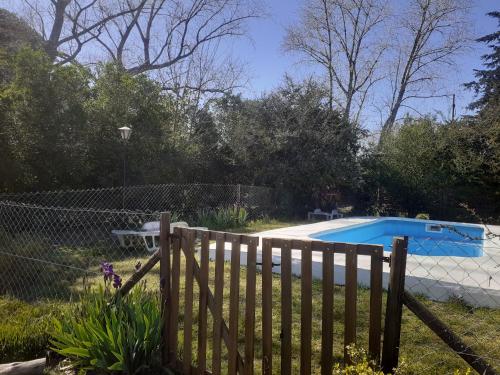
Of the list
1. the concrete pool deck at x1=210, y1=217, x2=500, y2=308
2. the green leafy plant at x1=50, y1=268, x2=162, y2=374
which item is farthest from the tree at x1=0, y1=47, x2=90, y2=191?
the green leafy plant at x1=50, y1=268, x2=162, y2=374

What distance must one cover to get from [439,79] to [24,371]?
22668mm

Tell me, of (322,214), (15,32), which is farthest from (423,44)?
(15,32)

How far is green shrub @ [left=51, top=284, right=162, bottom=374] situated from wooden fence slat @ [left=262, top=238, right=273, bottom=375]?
0.81 meters

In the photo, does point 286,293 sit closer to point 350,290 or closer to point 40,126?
point 350,290

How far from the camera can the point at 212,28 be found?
19797 mm

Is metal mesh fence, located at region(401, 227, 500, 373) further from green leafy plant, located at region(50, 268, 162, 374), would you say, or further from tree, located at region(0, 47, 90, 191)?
tree, located at region(0, 47, 90, 191)

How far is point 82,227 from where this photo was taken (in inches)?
359

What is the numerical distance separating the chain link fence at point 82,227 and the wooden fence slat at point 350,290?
7.75 feet

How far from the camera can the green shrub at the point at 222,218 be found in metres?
10.3

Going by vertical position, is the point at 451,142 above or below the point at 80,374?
above

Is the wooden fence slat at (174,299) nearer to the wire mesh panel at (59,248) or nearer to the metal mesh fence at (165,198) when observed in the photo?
the wire mesh panel at (59,248)

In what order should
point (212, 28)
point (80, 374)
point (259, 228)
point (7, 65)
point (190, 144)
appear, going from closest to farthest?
point (80, 374) < point (7, 65) < point (259, 228) < point (190, 144) < point (212, 28)

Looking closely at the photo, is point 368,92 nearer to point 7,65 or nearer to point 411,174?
point 411,174

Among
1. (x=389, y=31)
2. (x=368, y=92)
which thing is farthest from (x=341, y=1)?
(x=368, y=92)
